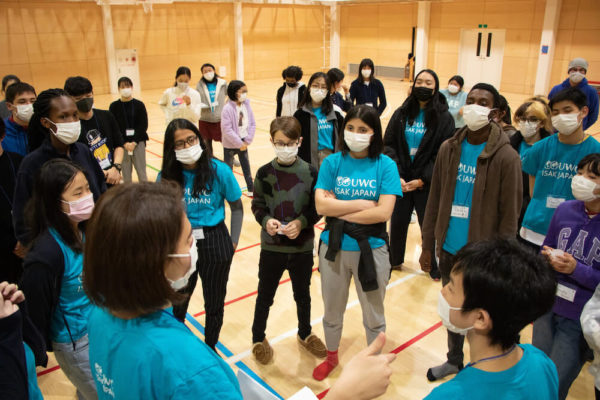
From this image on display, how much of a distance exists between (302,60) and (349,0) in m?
3.93

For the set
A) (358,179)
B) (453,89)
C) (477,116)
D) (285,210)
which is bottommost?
(285,210)

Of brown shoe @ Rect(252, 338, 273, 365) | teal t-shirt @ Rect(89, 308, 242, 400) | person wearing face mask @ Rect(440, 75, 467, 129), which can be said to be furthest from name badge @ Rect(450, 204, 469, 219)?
person wearing face mask @ Rect(440, 75, 467, 129)

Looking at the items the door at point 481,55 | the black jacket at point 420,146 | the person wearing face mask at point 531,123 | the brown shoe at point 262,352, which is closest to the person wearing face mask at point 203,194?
the brown shoe at point 262,352

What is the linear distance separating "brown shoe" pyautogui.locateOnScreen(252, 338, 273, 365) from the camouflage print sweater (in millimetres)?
913

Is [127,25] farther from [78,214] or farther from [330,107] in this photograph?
[78,214]

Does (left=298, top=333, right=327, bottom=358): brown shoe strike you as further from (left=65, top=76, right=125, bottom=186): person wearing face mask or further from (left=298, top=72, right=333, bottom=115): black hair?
(left=298, top=72, right=333, bottom=115): black hair

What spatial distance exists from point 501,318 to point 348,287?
78.6 inches

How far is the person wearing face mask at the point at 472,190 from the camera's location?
3396 mm

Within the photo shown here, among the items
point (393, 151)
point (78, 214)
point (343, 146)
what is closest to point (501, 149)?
point (343, 146)

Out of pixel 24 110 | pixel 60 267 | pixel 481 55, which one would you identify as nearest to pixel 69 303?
pixel 60 267

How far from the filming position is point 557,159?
3818mm

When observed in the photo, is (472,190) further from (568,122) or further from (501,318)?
(501,318)

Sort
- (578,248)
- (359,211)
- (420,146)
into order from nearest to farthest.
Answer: (578,248) < (359,211) < (420,146)

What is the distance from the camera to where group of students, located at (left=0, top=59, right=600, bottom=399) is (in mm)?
1343
